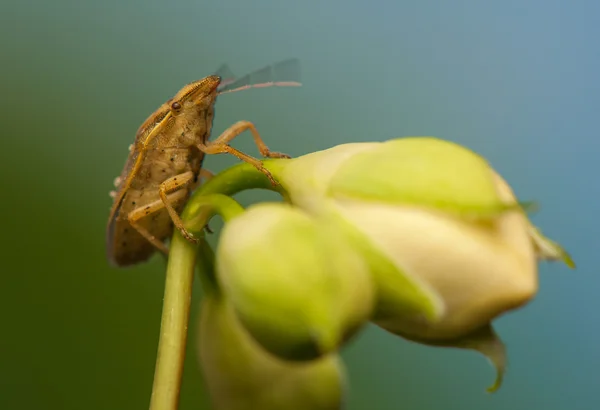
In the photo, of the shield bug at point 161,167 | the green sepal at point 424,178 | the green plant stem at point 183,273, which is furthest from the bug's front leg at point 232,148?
the green sepal at point 424,178

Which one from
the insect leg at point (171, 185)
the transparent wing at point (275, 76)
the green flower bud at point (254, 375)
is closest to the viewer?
the green flower bud at point (254, 375)

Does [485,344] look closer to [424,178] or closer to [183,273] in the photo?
[424,178]

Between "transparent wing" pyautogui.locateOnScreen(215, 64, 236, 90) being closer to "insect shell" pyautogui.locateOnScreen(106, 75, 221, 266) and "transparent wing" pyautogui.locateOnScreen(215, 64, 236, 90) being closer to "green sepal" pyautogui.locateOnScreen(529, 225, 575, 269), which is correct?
"insect shell" pyautogui.locateOnScreen(106, 75, 221, 266)

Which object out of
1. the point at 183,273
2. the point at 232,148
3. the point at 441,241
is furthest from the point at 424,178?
the point at 232,148

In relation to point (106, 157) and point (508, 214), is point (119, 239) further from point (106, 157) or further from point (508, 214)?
point (106, 157)

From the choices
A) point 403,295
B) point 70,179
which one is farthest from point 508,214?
point 70,179

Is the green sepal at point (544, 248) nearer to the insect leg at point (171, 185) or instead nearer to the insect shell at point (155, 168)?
the insect leg at point (171, 185)
